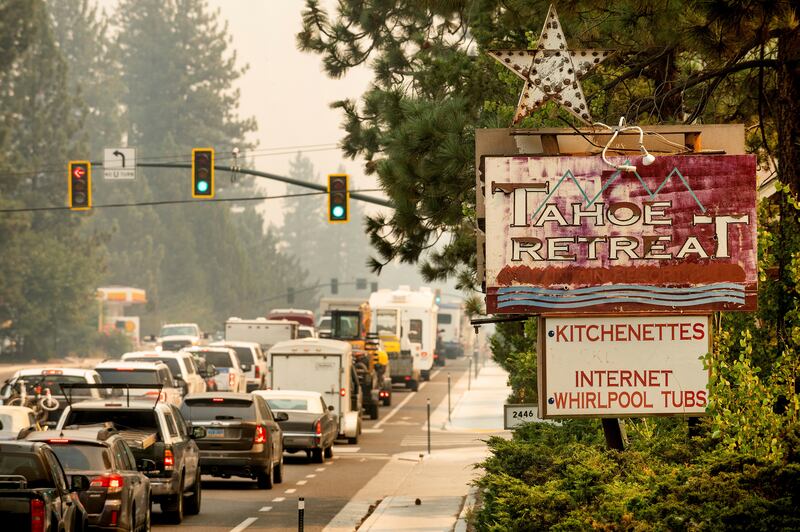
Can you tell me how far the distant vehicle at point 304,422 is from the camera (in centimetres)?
3297

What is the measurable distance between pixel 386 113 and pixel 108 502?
9835mm

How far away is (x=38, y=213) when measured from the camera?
9794 cm

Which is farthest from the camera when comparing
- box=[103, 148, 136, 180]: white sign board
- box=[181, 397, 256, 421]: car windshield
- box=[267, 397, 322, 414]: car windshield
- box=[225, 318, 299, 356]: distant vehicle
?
box=[225, 318, 299, 356]: distant vehicle

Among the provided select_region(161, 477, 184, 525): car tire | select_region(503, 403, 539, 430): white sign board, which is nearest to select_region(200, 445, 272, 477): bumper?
select_region(161, 477, 184, 525): car tire

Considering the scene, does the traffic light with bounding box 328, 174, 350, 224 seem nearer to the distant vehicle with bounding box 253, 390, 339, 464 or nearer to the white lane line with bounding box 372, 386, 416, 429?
the distant vehicle with bounding box 253, 390, 339, 464

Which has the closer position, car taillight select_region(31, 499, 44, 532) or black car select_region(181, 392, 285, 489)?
car taillight select_region(31, 499, 44, 532)

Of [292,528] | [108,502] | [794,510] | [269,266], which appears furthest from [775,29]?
[269,266]

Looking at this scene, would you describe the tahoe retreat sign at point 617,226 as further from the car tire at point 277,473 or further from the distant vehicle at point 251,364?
the distant vehicle at point 251,364

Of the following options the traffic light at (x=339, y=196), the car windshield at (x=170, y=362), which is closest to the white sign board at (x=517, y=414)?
the traffic light at (x=339, y=196)

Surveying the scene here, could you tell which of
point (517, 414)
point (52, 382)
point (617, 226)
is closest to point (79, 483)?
point (617, 226)

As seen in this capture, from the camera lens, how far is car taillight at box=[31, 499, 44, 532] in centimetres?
1359

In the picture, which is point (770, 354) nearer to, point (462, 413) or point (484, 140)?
point (484, 140)

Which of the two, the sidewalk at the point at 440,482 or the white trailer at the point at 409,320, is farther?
the white trailer at the point at 409,320

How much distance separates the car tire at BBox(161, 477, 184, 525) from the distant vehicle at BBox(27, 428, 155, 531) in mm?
3166
